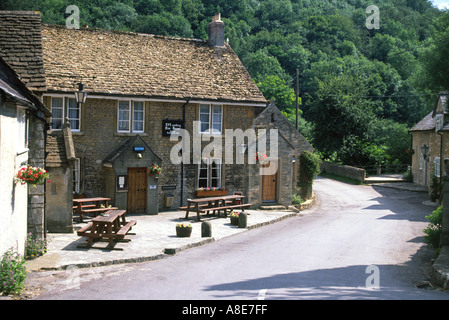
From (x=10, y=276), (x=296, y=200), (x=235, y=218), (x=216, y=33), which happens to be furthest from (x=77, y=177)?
(x=10, y=276)

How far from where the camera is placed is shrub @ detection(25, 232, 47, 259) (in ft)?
44.0

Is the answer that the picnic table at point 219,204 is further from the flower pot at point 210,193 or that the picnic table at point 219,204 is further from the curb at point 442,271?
the curb at point 442,271

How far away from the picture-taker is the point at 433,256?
621 inches

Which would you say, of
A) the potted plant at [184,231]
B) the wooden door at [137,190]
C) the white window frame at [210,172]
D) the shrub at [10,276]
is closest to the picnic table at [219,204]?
the white window frame at [210,172]

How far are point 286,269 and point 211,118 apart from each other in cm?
1371

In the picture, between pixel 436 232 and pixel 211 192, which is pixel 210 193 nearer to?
pixel 211 192

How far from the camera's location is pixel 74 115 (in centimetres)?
2236

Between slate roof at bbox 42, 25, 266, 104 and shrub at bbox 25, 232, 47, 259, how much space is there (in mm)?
9286

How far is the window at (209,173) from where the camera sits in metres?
25.3

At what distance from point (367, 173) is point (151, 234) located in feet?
106

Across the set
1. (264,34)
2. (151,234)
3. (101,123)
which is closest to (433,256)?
(151,234)

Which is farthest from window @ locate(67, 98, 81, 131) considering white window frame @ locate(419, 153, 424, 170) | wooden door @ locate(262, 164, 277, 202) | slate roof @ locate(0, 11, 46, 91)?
white window frame @ locate(419, 153, 424, 170)

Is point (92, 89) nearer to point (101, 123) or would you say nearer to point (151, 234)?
point (101, 123)

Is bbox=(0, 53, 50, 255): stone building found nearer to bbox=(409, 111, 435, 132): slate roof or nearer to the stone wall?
the stone wall
